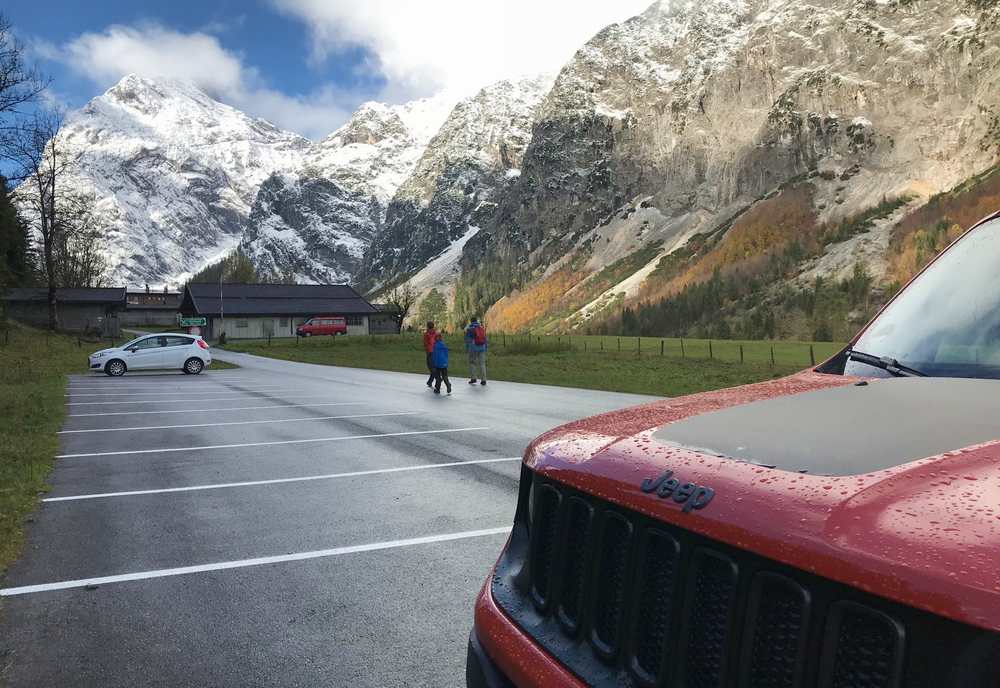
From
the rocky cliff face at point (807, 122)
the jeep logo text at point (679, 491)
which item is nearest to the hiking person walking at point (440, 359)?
the jeep logo text at point (679, 491)

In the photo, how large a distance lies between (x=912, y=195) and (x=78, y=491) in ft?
448

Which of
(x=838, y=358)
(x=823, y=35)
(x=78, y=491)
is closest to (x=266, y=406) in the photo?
(x=78, y=491)

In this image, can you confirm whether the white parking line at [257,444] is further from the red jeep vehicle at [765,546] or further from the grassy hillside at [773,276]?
the grassy hillside at [773,276]

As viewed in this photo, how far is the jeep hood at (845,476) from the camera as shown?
1.16 metres

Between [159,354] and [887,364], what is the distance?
3100 cm

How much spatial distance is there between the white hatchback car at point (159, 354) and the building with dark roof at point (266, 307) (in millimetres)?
57370

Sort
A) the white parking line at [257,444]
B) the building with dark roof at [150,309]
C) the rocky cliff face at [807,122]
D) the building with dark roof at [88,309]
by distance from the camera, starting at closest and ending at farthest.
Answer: the white parking line at [257,444]
the building with dark roof at [88,309]
the rocky cliff face at [807,122]
the building with dark roof at [150,309]

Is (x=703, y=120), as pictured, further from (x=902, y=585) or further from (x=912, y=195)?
(x=902, y=585)

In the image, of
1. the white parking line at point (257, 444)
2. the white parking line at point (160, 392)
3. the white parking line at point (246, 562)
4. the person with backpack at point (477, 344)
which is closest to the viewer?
the white parking line at point (246, 562)

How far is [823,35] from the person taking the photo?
156 meters

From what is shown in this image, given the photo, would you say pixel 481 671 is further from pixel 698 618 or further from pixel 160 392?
pixel 160 392

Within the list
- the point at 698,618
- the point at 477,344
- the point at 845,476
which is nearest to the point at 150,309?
the point at 477,344

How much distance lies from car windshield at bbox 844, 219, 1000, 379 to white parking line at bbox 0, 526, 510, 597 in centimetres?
347

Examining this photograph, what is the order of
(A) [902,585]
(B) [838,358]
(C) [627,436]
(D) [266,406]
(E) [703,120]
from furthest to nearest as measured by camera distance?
(E) [703,120] < (D) [266,406] < (B) [838,358] < (C) [627,436] < (A) [902,585]
